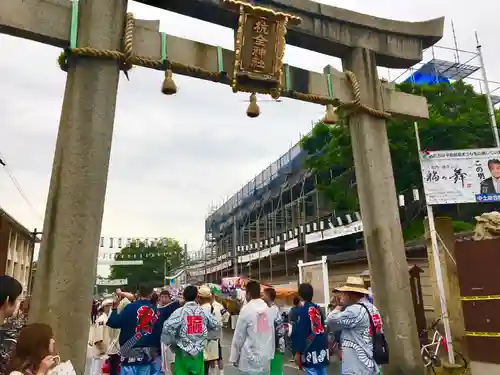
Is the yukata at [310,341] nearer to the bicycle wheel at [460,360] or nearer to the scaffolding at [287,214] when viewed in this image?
the bicycle wheel at [460,360]

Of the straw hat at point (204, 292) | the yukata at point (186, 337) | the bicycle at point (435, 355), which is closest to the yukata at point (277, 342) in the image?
the yukata at point (186, 337)

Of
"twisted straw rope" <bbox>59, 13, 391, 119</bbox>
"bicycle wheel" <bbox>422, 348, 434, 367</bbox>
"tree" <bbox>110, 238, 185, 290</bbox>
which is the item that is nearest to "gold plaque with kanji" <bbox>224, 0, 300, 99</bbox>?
"twisted straw rope" <bbox>59, 13, 391, 119</bbox>

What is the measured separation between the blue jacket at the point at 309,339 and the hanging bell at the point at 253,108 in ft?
8.87

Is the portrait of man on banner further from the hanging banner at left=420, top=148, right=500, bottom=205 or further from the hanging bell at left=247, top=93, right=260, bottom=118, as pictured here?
the hanging bell at left=247, top=93, right=260, bottom=118

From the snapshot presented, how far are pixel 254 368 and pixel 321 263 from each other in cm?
602

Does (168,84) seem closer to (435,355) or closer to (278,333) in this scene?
(278,333)

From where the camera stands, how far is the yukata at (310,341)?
226 inches

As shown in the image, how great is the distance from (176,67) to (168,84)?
11.7 inches

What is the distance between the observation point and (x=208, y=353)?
7449mm

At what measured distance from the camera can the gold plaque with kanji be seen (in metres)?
6.01

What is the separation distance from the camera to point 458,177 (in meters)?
8.41

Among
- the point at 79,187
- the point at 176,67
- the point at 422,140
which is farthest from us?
the point at 422,140

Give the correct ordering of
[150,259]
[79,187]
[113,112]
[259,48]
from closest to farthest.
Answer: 1. [79,187]
2. [113,112]
3. [259,48]
4. [150,259]

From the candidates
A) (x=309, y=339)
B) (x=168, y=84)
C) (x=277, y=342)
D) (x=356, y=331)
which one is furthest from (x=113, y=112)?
(x=309, y=339)
